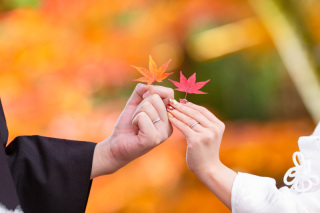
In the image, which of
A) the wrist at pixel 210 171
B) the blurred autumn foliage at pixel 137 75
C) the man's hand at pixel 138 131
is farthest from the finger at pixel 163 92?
the blurred autumn foliage at pixel 137 75

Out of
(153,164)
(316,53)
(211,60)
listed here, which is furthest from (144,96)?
(316,53)

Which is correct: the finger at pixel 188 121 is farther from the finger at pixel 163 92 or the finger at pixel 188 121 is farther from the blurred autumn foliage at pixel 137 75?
the blurred autumn foliage at pixel 137 75

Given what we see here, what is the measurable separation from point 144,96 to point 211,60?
6.61 ft

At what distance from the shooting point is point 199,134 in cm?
110

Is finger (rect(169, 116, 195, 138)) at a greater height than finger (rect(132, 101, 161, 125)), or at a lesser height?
lesser

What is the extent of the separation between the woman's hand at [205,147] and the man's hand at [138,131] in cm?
5

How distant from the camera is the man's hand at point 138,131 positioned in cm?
114

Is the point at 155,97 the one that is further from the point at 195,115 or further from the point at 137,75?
the point at 137,75

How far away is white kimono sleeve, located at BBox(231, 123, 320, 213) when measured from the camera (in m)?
1.05

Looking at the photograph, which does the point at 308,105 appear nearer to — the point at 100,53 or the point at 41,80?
the point at 100,53

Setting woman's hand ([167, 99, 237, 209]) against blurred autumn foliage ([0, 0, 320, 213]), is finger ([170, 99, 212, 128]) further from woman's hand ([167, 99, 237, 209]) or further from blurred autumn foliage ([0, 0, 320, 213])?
blurred autumn foliage ([0, 0, 320, 213])

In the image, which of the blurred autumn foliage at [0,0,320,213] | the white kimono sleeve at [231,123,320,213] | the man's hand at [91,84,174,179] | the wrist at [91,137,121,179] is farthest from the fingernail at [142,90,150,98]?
the blurred autumn foliage at [0,0,320,213]

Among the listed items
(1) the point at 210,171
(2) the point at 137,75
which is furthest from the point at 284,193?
(2) the point at 137,75

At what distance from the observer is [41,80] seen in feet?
9.04
